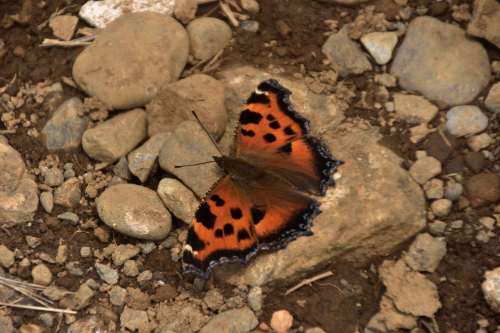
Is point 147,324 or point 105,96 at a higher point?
point 105,96

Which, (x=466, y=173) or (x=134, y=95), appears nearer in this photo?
(x=466, y=173)

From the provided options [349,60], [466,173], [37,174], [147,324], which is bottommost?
[147,324]

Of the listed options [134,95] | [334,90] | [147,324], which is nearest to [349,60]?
[334,90]

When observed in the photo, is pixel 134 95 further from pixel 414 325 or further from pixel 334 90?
pixel 414 325

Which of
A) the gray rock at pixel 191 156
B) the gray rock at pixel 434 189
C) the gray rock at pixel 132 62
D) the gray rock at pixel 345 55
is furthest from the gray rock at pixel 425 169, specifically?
the gray rock at pixel 132 62

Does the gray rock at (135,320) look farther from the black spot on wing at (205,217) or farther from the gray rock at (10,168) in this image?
the gray rock at (10,168)

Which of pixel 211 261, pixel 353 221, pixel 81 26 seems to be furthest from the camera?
pixel 81 26

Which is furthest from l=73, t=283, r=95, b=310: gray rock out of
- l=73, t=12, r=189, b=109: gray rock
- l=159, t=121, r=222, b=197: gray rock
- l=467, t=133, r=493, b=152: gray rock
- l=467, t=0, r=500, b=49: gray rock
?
l=467, t=0, r=500, b=49: gray rock

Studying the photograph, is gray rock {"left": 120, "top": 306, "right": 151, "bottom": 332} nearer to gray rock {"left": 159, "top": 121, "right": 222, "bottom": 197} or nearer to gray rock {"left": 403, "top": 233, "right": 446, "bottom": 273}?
gray rock {"left": 159, "top": 121, "right": 222, "bottom": 197}
